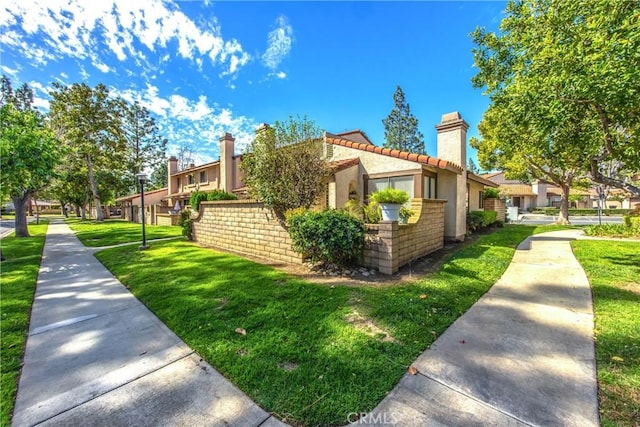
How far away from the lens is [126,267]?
766cm

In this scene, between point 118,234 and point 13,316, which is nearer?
point 13,316

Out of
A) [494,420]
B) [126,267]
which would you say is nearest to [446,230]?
[494,420]

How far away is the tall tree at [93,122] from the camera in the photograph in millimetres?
25984

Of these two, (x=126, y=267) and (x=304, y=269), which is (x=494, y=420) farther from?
(x=126, y=267)

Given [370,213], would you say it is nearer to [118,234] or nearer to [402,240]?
[402,240]

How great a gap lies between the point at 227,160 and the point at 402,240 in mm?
17783

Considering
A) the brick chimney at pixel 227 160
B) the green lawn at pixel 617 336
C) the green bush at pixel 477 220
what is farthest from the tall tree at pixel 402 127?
the green lawn at pixel 617 336

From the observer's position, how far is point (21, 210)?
15.2m

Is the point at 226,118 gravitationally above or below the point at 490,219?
above

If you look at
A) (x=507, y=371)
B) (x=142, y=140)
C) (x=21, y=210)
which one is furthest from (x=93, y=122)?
(x=507, y=371)

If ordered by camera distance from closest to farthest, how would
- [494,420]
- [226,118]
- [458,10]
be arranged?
[494,420], [458,10], [226,118]

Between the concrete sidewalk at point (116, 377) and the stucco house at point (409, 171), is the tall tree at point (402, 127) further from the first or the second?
the concrete sidewalk at point (116, 377)

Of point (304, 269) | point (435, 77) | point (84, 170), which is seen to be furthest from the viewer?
point (84, 170)

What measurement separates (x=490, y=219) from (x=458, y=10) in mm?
10838
